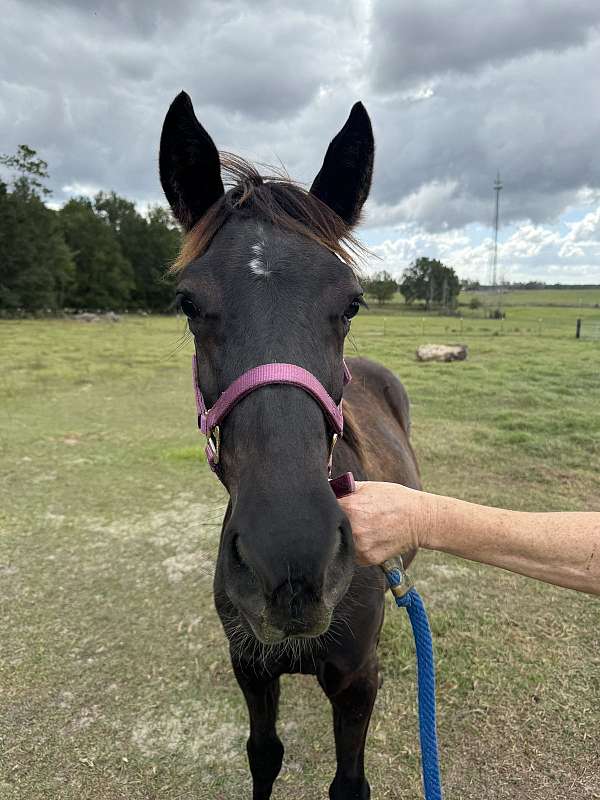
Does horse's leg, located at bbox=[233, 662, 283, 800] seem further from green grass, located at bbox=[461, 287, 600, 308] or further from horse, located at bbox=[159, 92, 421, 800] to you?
green grass, located at bbox=[461, 287, 600, 308]

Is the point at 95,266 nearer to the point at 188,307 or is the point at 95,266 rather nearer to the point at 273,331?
the point at 188,307

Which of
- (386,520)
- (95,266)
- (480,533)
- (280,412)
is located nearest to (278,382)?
(280,412)

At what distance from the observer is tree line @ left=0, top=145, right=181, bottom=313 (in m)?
42.9

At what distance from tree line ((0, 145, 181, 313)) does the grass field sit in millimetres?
28970

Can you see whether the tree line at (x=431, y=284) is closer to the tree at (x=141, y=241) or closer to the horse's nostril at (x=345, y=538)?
the tree at (x=141, y=241)

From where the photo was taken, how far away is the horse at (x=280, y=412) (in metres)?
1.31

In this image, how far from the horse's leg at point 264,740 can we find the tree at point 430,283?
5191 cm

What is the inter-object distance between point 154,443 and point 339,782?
23.2 feet

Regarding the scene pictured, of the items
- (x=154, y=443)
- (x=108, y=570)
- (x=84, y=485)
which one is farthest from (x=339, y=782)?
(x=154, y=443)

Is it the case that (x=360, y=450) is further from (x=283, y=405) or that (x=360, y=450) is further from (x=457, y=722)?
(x=457, y=722)

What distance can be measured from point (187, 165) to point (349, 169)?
702 mm

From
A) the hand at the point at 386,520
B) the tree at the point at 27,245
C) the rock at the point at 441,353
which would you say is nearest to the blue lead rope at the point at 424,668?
the hand at the point at 386,520

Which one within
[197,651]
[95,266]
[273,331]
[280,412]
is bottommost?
[197,651]

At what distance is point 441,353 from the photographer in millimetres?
17953
